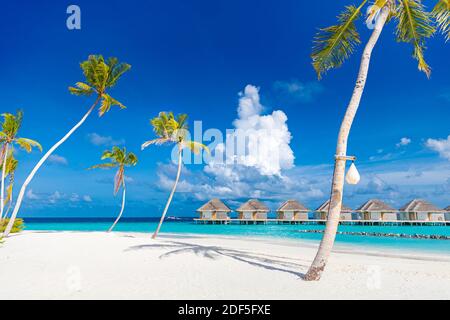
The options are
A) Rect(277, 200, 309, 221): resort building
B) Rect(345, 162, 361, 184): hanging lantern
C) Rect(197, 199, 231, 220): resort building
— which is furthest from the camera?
Rect(197, 199, 231, 220): resort building

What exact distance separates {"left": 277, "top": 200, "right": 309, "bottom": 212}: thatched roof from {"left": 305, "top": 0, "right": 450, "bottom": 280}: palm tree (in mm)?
52537

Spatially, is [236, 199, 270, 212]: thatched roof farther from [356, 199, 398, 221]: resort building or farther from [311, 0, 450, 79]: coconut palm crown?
[311, 0, 450, 79]: coconut palm crown

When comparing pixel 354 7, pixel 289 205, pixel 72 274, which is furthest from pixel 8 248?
pixel 289 205

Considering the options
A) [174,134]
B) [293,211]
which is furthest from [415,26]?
[293,211]

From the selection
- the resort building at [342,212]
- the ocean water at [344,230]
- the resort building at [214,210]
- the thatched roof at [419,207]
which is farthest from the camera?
the resort building at [214,210]

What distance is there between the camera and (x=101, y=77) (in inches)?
742

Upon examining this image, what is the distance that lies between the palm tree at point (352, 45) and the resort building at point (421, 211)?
5222cm

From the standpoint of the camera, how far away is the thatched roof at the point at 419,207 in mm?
51625

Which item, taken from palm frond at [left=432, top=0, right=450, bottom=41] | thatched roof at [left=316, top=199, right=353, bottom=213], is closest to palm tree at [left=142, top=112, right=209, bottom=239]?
palm frond at [left=432, top=0, right=450, bottom=41]

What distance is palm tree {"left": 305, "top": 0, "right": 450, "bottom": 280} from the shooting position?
677 cm

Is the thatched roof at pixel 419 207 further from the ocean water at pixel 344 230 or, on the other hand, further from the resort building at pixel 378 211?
the ocean water at pixel 344 230

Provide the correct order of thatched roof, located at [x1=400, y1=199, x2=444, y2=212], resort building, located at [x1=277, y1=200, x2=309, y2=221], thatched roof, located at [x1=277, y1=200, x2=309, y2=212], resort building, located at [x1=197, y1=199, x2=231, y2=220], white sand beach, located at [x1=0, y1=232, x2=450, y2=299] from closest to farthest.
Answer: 1. white sand beach, located at [x1=0, y1=232, x2=450, y2=299]
2. thatched roof, located at [x1=400, y1=199, x2=444, y2=212]
3. thatched roof, located at [x1=277, y1=200, x2=309, y2=212]
4. resort building, located at [x1=277, y1=200, x2=309, y2=221]
5. resort building, located at [x1=197, y1=199, x2=231, y2=220]

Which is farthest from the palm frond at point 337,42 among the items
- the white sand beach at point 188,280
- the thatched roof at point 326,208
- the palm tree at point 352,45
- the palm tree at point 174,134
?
the thatched roof at point 326,208
